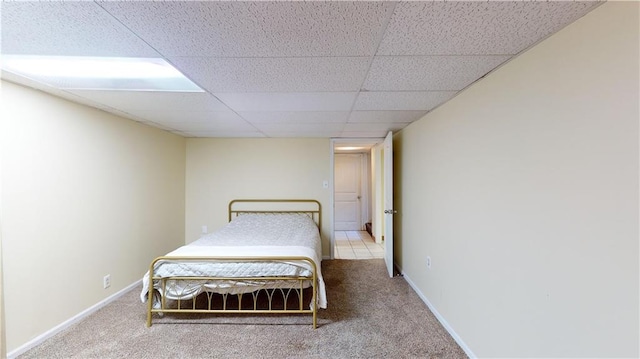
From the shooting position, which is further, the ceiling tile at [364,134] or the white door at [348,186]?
the white door at [348,186]

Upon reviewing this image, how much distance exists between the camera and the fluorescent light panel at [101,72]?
151cm

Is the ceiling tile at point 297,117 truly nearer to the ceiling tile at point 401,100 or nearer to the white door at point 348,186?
the ceiling tile at point 401,100

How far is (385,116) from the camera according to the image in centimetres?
269

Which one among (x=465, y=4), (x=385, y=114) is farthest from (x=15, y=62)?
(x=385, y=114)

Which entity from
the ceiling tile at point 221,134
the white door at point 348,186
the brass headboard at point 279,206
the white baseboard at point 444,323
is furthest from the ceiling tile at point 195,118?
the white door at point 348,186

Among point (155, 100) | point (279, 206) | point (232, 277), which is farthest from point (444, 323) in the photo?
point (155, 100)

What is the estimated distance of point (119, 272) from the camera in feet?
9.21

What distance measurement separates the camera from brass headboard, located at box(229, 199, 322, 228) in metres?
4.19

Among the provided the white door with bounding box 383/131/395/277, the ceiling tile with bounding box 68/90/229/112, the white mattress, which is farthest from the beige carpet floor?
the ceiling tile with bounding box 68/90/229/112

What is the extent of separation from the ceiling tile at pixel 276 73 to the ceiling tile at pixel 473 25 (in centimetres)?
28

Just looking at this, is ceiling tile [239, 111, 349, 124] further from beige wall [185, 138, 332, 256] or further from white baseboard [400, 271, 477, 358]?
white baseboard [400, 271, 477, 358]

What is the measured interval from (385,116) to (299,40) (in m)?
1.64

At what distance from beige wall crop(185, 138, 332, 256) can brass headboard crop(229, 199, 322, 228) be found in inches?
3.2

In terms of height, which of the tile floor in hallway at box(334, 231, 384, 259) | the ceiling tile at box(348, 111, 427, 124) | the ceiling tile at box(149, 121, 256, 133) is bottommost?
the tile floor in hallway at box(334, 231, 384, 259)
